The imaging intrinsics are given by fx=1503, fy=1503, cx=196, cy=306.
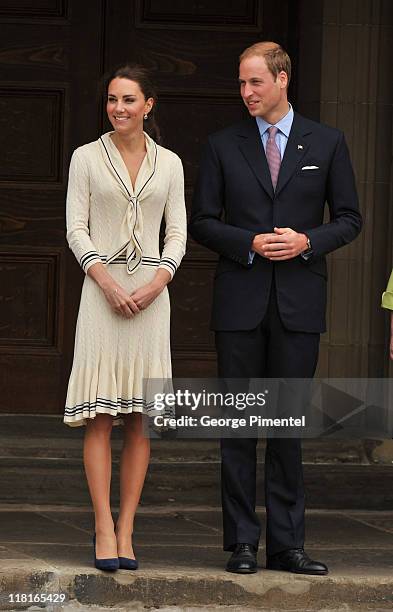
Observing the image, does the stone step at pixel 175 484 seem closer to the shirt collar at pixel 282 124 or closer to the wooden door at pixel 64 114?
the wooden door at pixel 64 114

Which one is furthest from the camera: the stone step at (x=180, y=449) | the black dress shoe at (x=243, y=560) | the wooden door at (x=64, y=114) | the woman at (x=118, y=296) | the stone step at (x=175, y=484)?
the wooden door at (x=64, y=114)

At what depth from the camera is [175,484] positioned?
8.08 m

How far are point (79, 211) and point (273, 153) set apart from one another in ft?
2.80

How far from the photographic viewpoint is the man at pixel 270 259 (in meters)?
6.22

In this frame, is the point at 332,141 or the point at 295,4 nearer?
the point at 332,141

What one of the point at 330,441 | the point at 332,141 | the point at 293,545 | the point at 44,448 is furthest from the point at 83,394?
the point at 330,441

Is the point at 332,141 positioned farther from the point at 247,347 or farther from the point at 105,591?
the point at 105,591

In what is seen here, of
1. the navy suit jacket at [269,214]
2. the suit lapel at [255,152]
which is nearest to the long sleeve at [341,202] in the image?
the navy suit jacket at [269,214]

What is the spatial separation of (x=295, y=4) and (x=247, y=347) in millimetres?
3541

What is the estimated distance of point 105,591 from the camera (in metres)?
6.14

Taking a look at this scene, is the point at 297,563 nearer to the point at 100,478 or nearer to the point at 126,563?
the point at 126,563

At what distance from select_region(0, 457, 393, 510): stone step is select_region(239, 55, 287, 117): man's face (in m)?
2.54

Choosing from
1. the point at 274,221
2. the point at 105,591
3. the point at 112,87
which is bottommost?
the point at 105,591

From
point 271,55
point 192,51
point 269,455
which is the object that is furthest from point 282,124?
point 192,51
